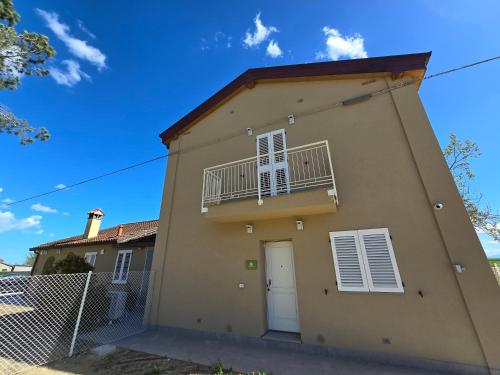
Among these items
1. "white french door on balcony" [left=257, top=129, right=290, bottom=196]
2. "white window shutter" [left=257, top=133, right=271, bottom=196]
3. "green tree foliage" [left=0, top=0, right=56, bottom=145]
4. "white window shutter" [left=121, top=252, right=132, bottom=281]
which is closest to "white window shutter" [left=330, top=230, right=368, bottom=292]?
"white french door on balcony" [left=257, top=129, right=290, bottom=196]

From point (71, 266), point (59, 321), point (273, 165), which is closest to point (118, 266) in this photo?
point (71, 266)

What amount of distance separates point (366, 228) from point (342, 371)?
300cm

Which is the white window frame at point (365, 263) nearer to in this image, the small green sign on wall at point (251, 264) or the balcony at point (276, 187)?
the balcony at point (276, 187)

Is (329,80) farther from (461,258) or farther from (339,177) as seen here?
(461,258)

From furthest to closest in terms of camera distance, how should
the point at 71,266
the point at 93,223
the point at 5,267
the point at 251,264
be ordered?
the point at 5,267 < the point at 93,223 < the point at 71,266 < the point at 251,264

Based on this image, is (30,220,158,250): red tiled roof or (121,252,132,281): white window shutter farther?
(30,220,158,250): red tiled roof

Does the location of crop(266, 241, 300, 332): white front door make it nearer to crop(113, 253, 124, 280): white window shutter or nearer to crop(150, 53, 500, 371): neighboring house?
crop(150, 53, 500, 371): neighboring house

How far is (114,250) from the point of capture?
41.3ft

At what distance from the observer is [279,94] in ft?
25.4

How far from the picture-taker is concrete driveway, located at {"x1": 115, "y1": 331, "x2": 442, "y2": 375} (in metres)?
4.06

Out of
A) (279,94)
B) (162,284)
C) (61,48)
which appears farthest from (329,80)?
(61,48)

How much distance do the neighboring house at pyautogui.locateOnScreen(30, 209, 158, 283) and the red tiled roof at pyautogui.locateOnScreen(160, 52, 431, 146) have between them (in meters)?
5.92

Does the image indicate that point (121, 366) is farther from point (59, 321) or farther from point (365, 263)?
point (365, 263)

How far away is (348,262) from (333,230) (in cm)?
83
